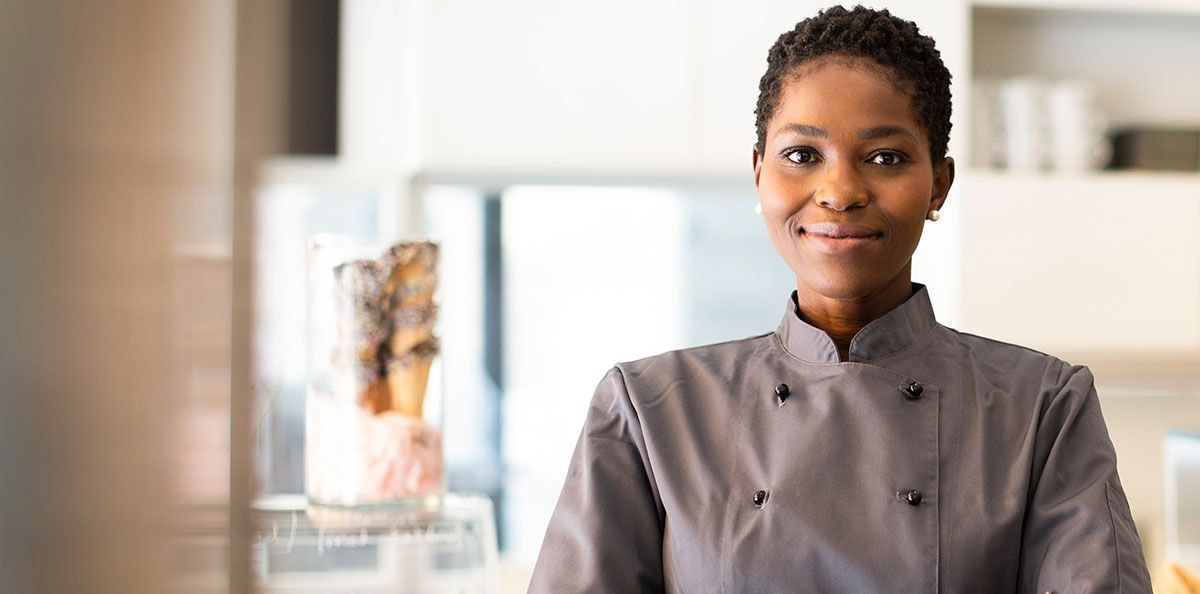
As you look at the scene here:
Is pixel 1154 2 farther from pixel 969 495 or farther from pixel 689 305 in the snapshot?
pixel 969 495

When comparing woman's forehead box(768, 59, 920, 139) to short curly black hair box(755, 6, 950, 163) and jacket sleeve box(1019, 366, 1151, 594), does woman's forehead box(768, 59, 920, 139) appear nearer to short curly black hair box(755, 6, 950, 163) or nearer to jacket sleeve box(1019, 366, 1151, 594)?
short curly black hair box(755, 6, 950, 163)

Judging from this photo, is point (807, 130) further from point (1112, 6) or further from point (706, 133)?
point (1112, 6)

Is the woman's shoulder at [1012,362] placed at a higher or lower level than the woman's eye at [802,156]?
lower

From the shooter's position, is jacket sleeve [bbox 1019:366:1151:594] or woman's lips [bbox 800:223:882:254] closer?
jacket sleeve [bbox 1019:366:1151:594]

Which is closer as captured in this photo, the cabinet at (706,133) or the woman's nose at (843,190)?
the woman's nose at (843,190)

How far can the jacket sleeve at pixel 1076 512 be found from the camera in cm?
99

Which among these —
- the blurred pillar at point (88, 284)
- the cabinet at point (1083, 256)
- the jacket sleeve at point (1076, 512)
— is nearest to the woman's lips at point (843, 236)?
the jacket sleeve at point (1076, 512)

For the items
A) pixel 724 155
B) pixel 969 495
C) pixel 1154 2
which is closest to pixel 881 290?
pixel 969 495

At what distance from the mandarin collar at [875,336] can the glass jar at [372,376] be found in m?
0.61

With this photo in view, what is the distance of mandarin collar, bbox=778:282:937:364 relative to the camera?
3.82ft

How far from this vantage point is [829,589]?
105 cm

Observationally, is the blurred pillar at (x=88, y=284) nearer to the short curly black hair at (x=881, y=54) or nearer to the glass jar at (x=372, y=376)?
the short curly black hair at (x=881, y=54)

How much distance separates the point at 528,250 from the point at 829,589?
81.9 inches

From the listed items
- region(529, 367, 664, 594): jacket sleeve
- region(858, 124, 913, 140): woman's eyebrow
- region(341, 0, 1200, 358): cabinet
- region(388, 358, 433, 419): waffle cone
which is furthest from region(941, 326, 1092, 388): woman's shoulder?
region(341, 0, 1200, 358): cabinet
